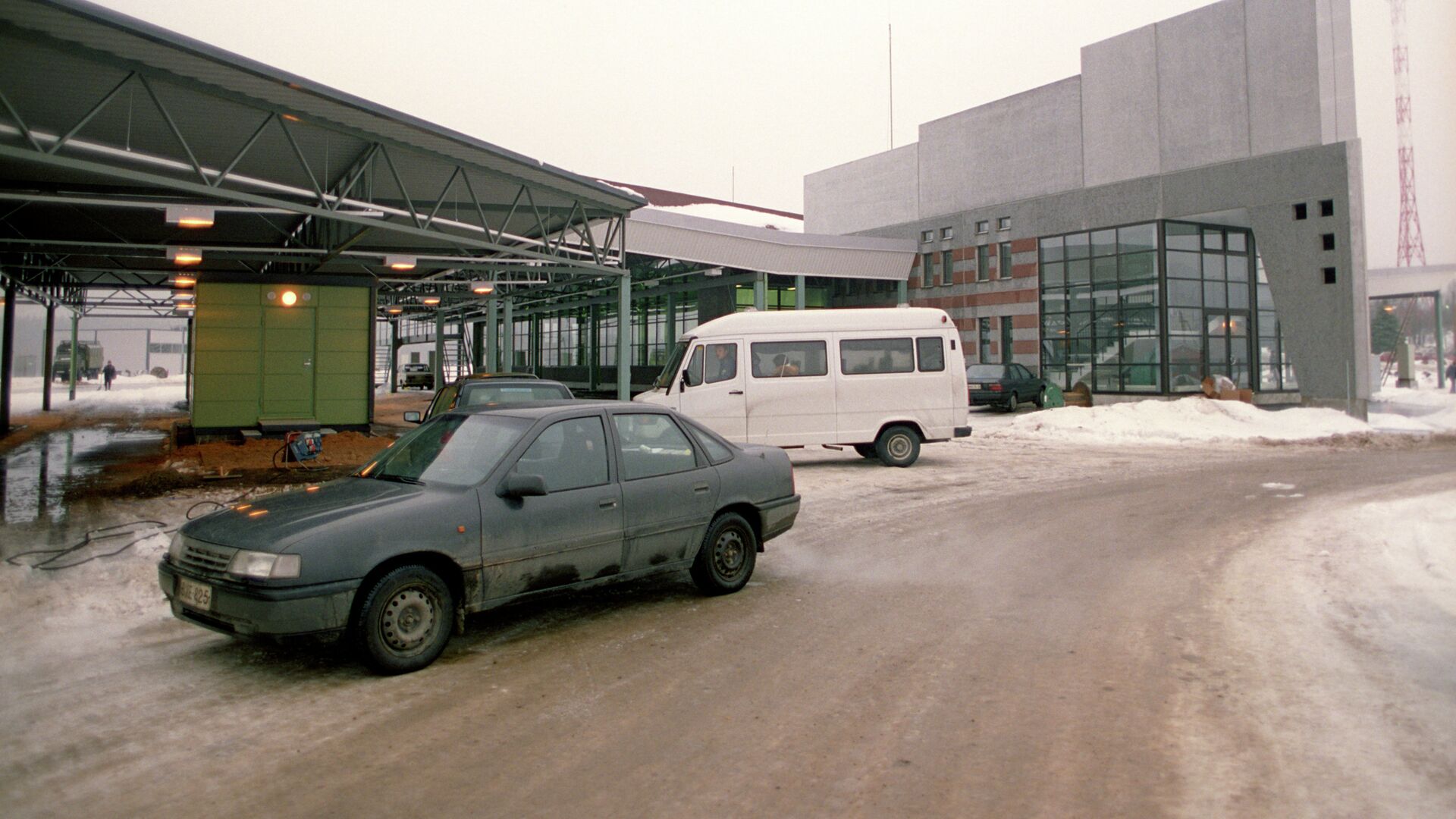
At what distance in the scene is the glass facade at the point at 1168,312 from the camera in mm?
28906

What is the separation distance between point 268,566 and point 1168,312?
29559mm

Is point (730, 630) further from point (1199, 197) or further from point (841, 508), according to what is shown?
point (1199, 197)

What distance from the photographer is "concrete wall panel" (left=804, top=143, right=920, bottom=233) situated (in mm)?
38438

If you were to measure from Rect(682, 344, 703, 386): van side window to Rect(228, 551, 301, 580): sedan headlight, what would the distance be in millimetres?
10936

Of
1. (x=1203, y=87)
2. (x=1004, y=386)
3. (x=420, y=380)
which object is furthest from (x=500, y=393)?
(x=420, y=380)

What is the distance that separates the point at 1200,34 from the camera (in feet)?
92.0

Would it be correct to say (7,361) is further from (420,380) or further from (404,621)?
(420,380)

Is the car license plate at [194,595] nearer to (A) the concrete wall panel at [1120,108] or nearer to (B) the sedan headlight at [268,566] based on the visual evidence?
(B) the sedan headlight at [268,566]

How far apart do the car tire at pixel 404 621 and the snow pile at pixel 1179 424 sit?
721 inches

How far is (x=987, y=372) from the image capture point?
2955cm

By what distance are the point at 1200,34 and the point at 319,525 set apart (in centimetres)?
3140

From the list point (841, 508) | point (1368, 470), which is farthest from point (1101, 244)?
point (841, 508)

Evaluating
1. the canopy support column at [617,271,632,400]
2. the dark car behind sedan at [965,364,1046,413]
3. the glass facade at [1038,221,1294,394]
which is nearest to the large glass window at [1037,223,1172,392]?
the glass facade at [1038,221,1294,394]

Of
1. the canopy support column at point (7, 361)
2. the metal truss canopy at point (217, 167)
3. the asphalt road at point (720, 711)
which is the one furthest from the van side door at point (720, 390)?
the canopy support column at point (7, 361)
